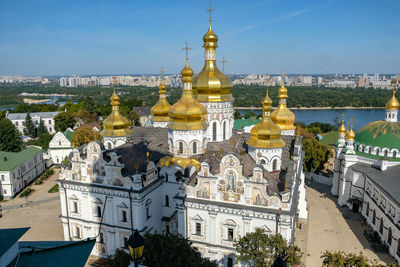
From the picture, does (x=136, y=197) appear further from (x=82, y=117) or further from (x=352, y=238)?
(x=82, y=117)

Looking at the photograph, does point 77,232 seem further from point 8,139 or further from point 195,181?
point 8,139

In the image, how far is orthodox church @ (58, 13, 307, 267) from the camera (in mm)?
13195

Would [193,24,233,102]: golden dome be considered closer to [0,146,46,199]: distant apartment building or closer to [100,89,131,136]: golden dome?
[100,89,131,136]: golden dome

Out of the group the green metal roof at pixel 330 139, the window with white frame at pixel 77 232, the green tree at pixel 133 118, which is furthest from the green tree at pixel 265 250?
the green tree at pixel 133 118

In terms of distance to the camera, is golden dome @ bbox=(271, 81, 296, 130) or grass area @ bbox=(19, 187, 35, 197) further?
grass area @ bbox=(19, 187, 35, 197)

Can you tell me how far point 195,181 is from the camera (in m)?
14.9

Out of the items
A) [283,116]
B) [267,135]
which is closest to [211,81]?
[267,135]

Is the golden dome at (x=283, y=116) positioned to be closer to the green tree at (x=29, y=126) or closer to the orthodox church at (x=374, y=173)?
the orthodox church at (x=374, y=173)

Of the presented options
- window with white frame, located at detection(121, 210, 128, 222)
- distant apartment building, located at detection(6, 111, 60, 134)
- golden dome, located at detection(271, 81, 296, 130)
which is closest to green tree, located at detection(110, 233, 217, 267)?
window with white frame, located at detection(121, 210, 128, 222)

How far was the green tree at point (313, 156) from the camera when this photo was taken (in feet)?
91.7

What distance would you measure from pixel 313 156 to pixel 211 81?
14302 mm

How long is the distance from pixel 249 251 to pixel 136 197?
5976 millimetres

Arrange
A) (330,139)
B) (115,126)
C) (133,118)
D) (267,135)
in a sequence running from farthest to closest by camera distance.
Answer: (133,118)
(330,139)
(115,126)
(267,135)

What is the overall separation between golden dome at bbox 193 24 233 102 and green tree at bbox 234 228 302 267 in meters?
9.39
